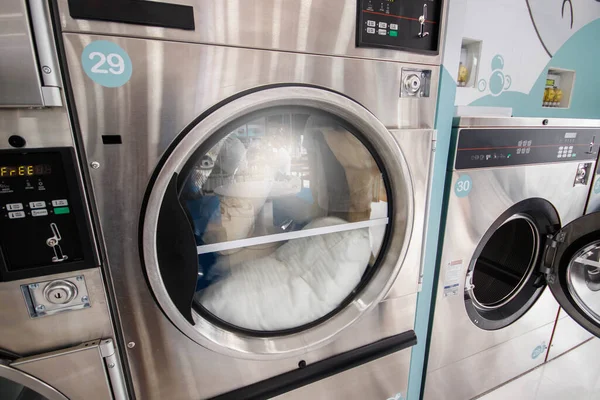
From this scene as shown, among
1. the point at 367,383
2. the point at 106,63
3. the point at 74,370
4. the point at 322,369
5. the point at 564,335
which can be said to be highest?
the point at 106,63

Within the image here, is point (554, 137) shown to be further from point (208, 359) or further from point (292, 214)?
point (208, 359)

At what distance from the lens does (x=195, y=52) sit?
1.96 feet

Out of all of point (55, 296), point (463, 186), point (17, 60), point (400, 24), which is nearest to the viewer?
point (17, 60)

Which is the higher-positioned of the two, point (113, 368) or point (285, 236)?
point (285, 236)

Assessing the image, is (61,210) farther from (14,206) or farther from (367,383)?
(367,383)

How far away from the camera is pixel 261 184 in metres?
0.88

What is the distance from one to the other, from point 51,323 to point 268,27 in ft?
2.52

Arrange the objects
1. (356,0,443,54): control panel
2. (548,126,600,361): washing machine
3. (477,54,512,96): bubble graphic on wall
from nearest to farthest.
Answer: (356,0,443,54): control panel
(548,126,600,361): washing machine
(477,54,512,96): bubble graphic on wall

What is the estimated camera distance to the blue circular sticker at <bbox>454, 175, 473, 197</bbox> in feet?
3.21

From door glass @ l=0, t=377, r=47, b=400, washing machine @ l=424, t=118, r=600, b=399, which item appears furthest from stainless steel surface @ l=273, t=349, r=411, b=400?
door glass @ l=0, t=377, r=47, b=400

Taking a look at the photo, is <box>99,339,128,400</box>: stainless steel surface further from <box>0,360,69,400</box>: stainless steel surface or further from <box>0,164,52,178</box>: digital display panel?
<box>0,164,52,178</box>: digital display panel

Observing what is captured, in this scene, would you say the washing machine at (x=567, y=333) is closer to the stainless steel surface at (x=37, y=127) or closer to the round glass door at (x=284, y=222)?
the round glass door at (x=284, y=222)

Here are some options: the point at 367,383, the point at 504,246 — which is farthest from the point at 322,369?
the point at 504,246

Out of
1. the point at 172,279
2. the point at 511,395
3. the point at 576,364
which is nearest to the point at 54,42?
the point at 172,279
